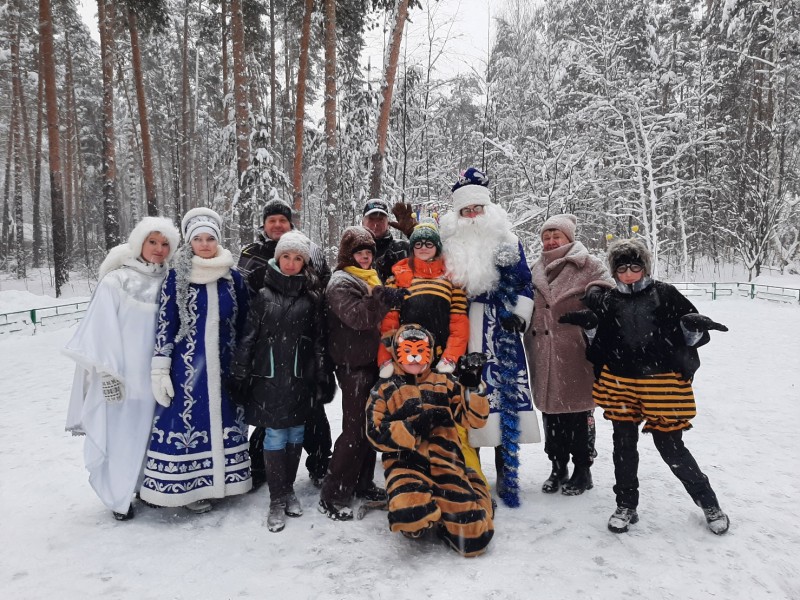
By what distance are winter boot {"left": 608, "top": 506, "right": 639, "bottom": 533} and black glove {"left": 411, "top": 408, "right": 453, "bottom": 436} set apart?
134 cm

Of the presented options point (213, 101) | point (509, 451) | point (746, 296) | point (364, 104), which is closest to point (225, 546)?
point (509, 451)

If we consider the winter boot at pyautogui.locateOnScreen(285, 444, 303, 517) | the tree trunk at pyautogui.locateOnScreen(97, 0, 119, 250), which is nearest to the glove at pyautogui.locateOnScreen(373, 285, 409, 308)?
the winter boot at pyautogui.locateOnScreen(285, 444, 303, 517)

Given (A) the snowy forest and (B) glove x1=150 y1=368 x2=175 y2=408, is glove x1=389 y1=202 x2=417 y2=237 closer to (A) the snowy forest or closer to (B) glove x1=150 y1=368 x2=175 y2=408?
(B) glove x1=150 y1=368 x2=175 y2=408

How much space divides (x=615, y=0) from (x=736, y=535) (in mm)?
22965

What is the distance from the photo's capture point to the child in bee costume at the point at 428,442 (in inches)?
124

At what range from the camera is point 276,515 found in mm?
3570

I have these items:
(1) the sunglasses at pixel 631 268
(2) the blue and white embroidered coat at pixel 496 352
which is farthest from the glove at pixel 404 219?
(1) the sunglasses at pixel 631 268

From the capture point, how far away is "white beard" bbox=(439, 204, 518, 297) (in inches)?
151

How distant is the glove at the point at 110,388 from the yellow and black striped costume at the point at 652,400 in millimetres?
3671

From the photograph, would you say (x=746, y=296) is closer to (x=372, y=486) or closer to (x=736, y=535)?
(x=736, y=535)

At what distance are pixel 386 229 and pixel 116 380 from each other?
270 cm

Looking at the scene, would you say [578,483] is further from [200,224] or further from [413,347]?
[200,224]

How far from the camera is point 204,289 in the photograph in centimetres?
375

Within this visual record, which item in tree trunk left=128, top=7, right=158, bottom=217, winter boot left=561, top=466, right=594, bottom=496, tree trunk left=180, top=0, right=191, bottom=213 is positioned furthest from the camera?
tree trunk left=180, top=0, right=191, bottom=213
